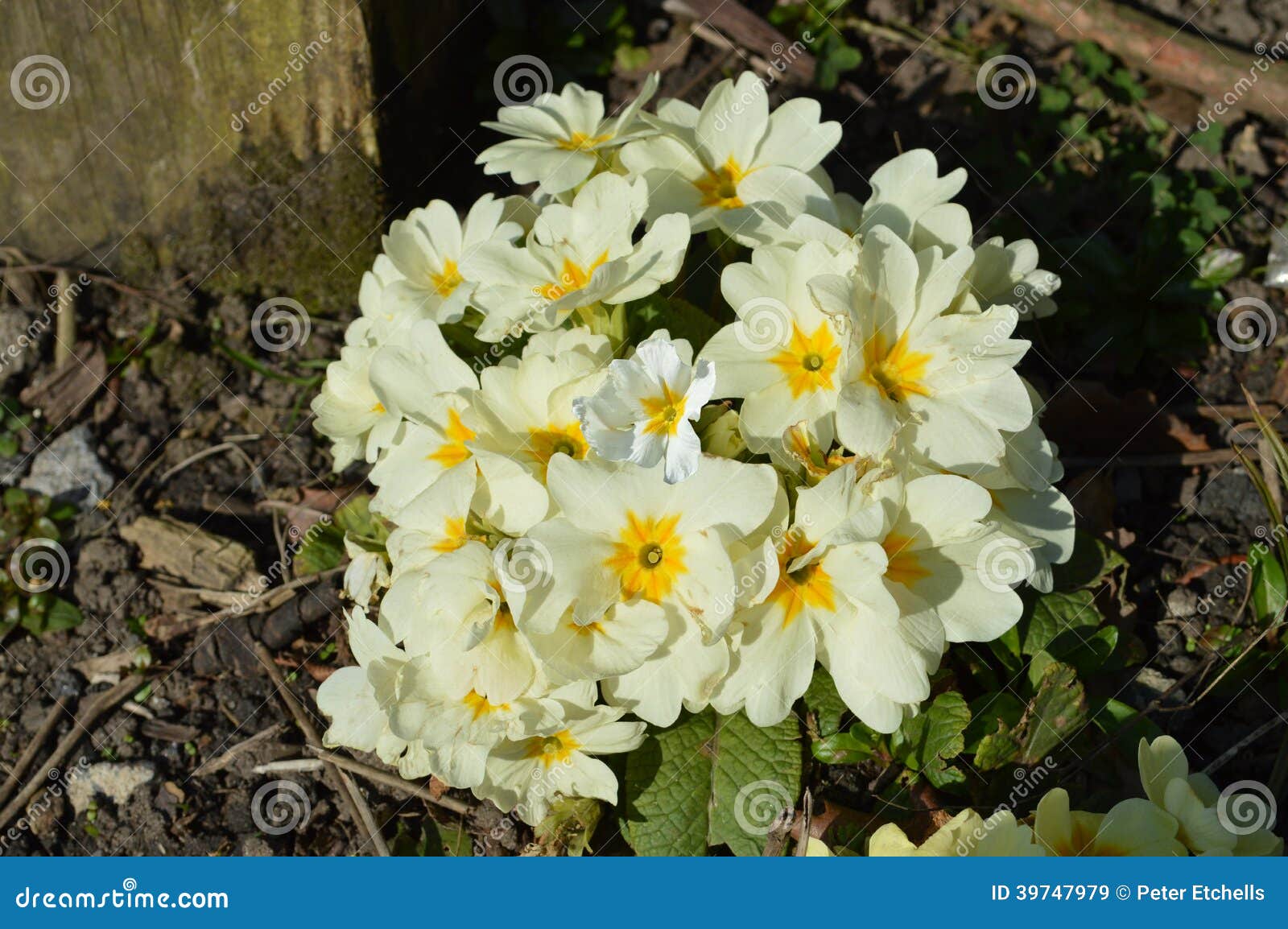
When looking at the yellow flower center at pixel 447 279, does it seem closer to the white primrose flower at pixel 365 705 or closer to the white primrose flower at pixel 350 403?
the white primrose flower at pixel 350 403

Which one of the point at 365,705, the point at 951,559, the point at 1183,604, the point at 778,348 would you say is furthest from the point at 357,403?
the point at 1183,604

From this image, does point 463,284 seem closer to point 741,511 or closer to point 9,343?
point 741,511

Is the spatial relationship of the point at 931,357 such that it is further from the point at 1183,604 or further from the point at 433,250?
the point at 1183,604

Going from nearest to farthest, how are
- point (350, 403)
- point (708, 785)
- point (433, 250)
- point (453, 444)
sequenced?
point (453, 444), point (708, 785), point (350, 403), point (433, 250)

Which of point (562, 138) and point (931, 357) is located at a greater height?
point (931, 357)

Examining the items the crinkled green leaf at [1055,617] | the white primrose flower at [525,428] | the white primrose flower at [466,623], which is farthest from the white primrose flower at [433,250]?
the crinkled green leaf at [1055,617]

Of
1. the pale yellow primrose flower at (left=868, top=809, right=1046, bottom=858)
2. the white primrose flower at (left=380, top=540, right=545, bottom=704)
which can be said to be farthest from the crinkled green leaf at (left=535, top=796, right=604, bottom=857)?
the pale yellow primrose flower at (left=868, top=809, right=1046, bottom=858)

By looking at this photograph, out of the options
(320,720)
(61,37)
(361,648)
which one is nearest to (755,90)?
(361,648)
